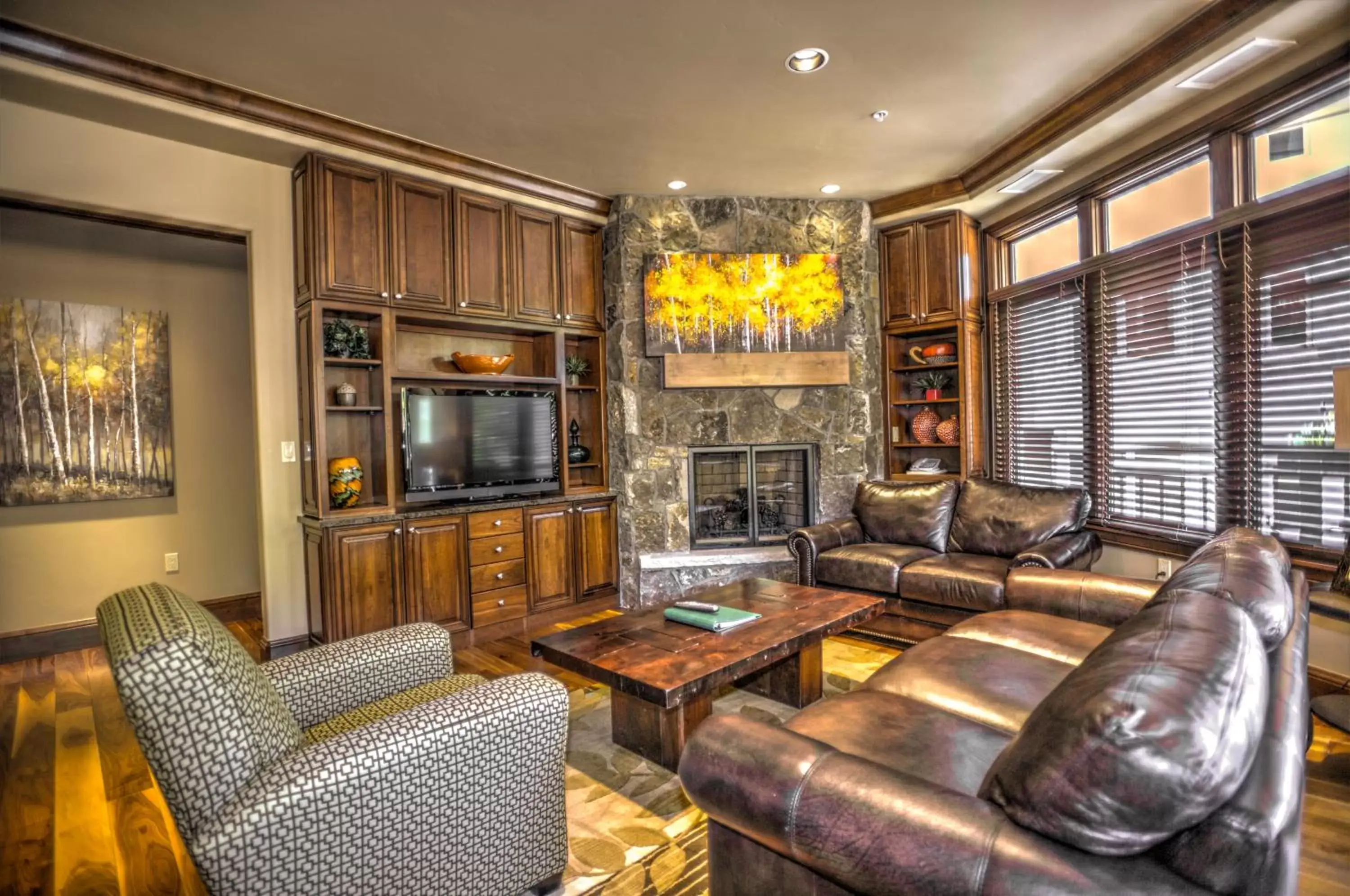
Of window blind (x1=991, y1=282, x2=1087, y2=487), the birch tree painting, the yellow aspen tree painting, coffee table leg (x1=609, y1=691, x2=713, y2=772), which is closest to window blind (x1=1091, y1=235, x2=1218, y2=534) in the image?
window blind (x1=991, y1=282, x2=1087, y2=487)

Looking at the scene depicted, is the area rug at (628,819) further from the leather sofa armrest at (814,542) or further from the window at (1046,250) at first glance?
the window at (1046,250)

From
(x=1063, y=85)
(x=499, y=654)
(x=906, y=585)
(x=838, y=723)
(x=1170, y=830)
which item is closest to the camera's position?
(x=1170, y=830)

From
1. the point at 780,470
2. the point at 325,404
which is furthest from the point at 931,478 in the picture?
the point at 325,404

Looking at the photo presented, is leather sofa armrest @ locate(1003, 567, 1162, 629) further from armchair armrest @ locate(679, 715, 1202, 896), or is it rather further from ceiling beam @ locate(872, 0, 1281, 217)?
ceiling beam @ locate(872, 0, 1281, 217)

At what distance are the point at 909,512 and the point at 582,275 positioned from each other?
2824 millimetres

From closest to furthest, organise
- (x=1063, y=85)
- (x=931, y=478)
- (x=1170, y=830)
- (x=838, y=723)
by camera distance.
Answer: (x=1170, y=830)
(x=838, y=723)
(x=1063, y=85)
(x=931, y=478)

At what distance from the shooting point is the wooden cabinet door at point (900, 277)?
197 inches

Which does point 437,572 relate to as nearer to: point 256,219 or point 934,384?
point 256,219

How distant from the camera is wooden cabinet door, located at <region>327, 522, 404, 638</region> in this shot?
11.8 feet

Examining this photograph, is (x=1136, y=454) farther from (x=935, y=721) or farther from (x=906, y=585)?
(x=935, y=721)

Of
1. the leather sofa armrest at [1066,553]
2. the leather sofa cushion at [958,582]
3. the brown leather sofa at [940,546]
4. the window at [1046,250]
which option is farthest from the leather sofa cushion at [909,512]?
the window at [1046,250]

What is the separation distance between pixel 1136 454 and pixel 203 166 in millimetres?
5353

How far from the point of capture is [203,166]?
3486 millimetres

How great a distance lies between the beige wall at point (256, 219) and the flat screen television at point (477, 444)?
662mm
